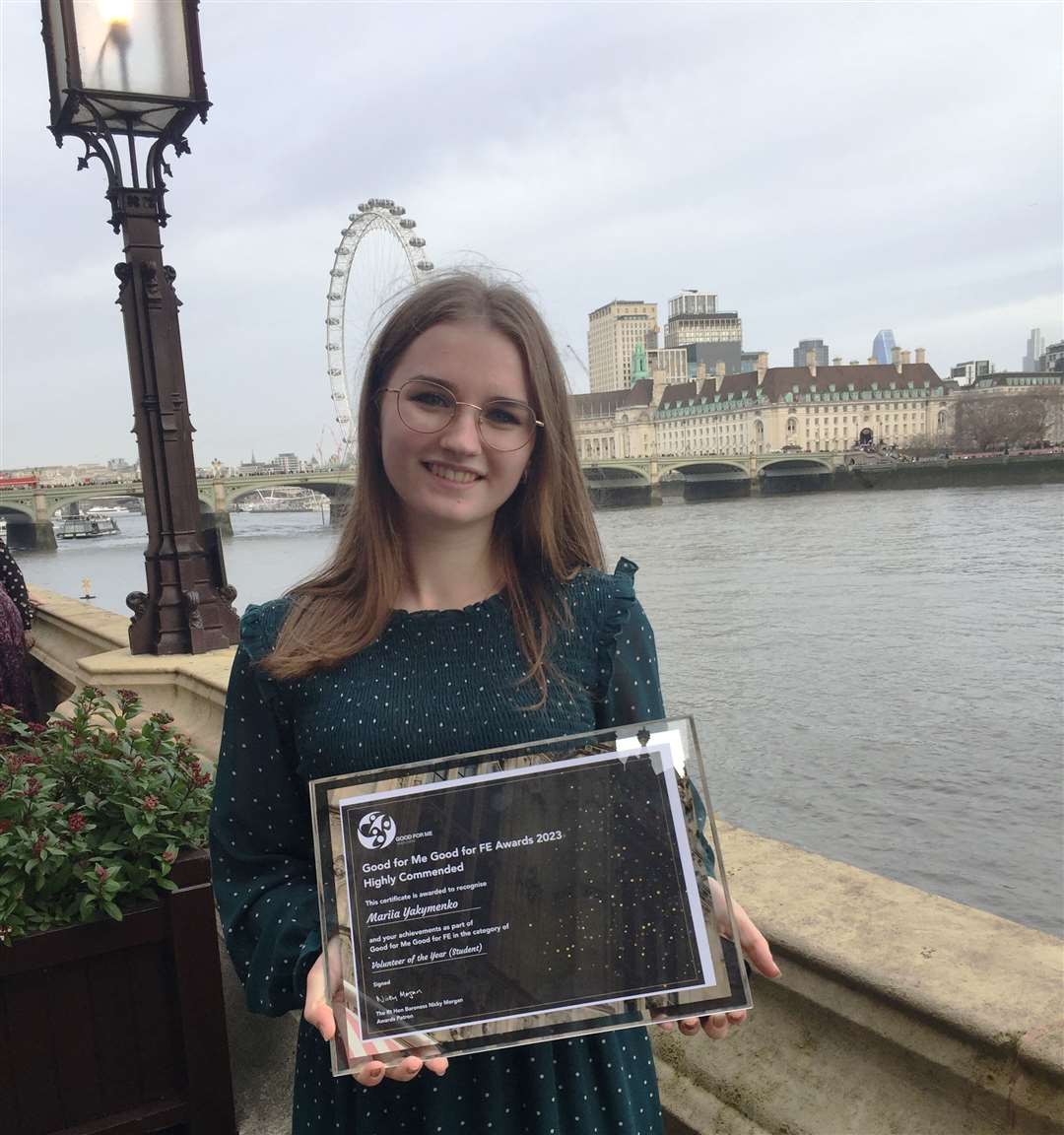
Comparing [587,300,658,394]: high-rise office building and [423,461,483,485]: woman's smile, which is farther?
[587,300,658,394]: high-rise office building

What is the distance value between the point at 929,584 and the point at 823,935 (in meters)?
16.5

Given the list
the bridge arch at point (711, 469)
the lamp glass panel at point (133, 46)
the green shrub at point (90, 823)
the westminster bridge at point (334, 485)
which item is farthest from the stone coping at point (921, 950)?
the bridge arch at point (711, 469)

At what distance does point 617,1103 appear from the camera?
3.87ft

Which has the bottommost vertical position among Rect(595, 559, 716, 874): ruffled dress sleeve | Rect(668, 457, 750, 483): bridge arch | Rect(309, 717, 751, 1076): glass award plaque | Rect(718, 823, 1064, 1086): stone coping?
Rect(668, 457, 750, 483): bridge arch

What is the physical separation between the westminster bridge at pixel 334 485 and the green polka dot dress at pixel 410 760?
14.9 meters

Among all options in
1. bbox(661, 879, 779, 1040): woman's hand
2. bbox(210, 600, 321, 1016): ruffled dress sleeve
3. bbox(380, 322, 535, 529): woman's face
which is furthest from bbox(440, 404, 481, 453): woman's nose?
bbox(661, 879, 779, 1040): woman's hand

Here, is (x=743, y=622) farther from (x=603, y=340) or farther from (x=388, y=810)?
(x=603, y=340)

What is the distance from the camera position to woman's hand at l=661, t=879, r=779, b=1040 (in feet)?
3.35

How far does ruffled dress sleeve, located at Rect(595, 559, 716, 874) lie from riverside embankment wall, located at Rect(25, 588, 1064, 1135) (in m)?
0.46

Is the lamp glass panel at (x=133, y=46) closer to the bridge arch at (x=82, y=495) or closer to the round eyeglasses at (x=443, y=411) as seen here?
the round eyeglasses at (x=443, y=411)

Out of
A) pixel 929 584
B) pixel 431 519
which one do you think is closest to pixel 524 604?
pixel 431 519

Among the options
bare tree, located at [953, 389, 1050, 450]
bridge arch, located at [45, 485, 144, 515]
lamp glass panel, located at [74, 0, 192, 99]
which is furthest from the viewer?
bare tree, located at [953, 389, 1050, 450]

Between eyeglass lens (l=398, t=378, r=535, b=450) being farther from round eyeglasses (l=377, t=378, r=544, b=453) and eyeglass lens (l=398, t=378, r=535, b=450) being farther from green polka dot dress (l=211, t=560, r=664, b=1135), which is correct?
green polka dot dress (l=211, t=560, r=664, b=1135)

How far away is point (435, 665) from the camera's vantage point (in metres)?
1.24
